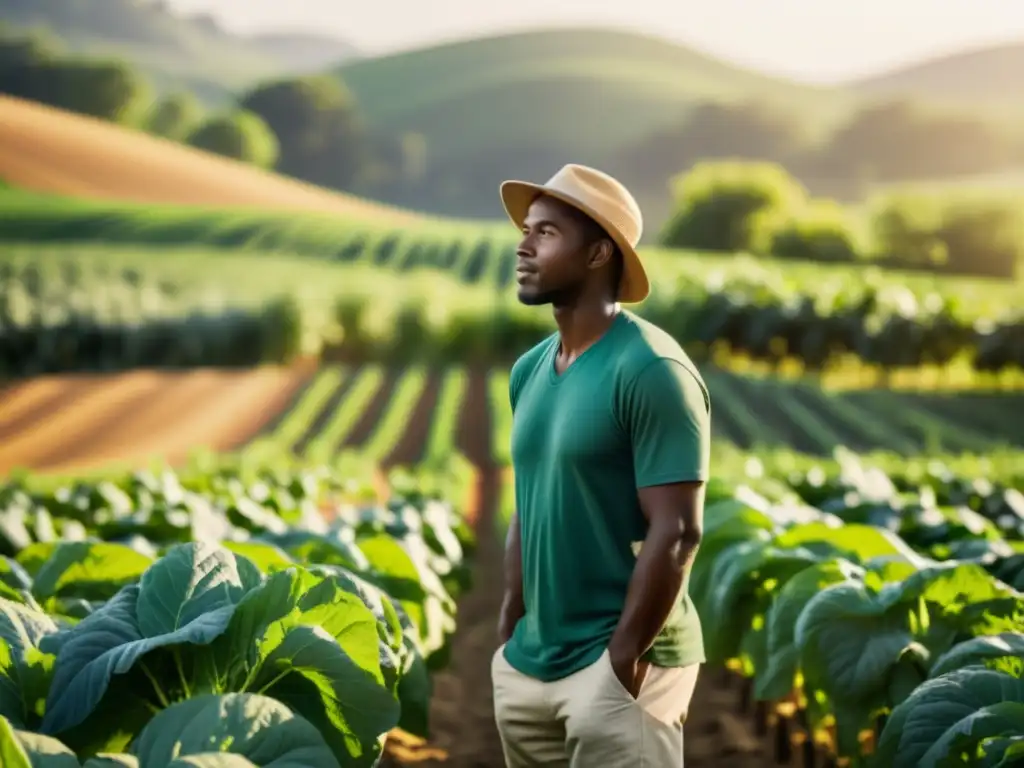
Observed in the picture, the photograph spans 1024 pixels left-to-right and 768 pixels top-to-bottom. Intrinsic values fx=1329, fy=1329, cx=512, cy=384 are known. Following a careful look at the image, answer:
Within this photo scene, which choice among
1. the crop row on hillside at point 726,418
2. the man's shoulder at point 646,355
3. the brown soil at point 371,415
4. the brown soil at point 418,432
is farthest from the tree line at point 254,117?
the man's shoulder at point 646,355

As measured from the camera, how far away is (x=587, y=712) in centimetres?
256

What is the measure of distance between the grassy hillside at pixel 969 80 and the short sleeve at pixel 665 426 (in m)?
82.8

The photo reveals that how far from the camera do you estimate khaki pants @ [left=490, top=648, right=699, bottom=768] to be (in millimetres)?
2557

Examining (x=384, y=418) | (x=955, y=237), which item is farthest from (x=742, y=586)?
(x=955, y=237)

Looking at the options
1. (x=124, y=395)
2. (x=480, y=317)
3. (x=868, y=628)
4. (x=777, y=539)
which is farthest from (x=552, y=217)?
(x=480, y=317)

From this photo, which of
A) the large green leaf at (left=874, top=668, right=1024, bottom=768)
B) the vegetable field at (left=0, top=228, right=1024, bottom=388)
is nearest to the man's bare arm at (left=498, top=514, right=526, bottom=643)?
the large green leaf at (left=874, top=668, right=1024, bottom=768)

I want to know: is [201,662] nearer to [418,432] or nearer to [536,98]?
[418,432]

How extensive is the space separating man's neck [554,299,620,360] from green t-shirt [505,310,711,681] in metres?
0.03

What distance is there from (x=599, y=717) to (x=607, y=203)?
1.01 m

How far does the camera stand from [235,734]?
2303 millimetres

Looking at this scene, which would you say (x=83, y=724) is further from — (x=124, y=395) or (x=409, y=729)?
(x=124, y=395)

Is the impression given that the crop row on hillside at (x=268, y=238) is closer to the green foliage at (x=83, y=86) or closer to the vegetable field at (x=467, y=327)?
the vegetable field at (x=467, y=327)

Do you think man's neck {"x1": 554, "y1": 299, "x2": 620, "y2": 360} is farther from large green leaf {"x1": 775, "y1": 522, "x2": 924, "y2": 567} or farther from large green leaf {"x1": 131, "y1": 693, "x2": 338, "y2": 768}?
large green leaf {"x1": 775, "y1": 522, "x2": 924, "y2": 567}

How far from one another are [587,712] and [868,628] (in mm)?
1322
